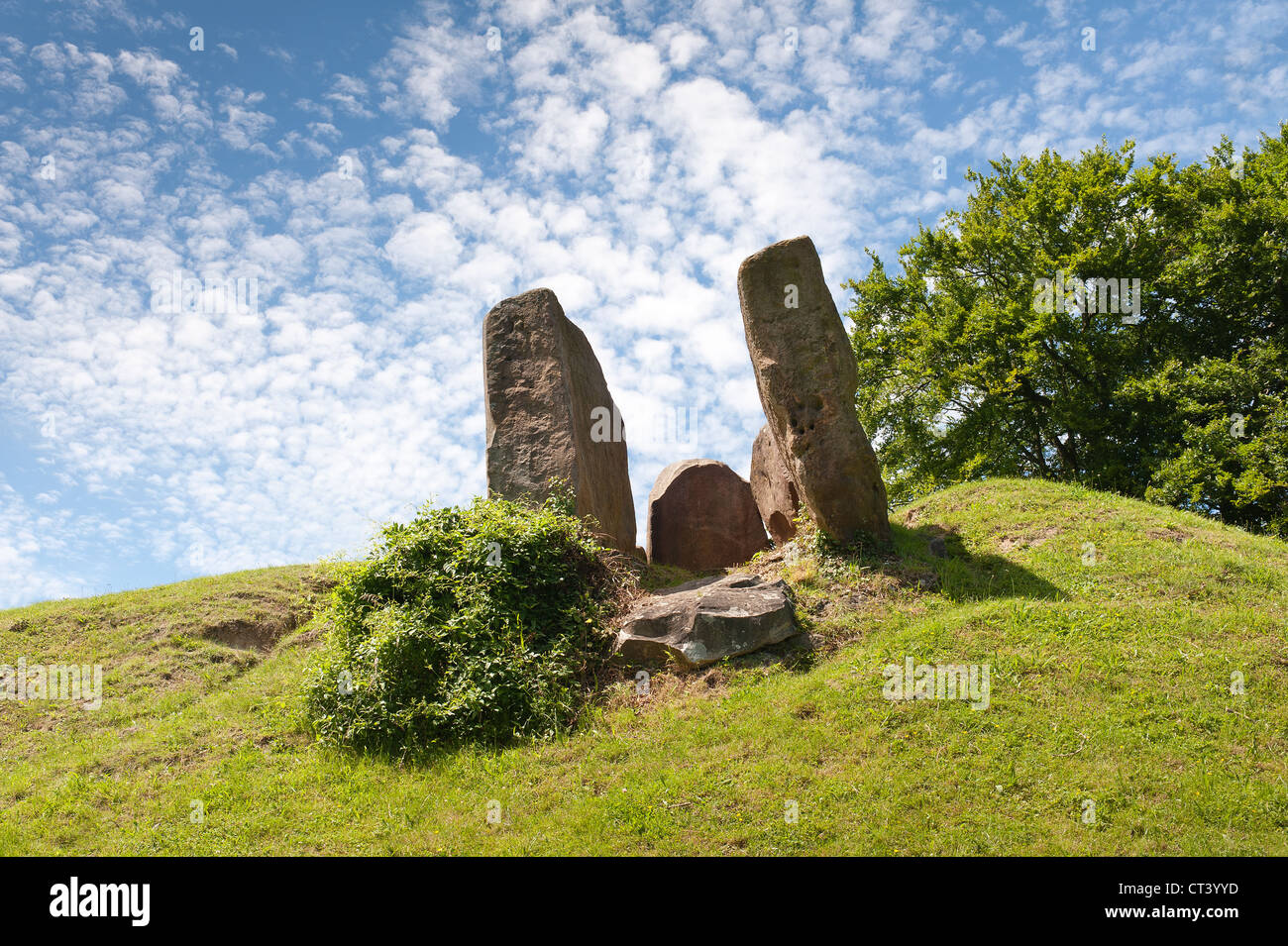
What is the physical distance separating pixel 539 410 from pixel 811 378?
4.09 meters

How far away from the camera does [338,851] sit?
760 centimetres

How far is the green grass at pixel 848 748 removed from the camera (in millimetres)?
7262

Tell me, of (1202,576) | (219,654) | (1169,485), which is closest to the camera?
(1202,576)

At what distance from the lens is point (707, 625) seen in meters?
10.4

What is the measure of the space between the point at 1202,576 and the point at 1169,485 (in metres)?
8.44

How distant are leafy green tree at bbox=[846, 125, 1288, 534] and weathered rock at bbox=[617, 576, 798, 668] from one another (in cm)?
1278

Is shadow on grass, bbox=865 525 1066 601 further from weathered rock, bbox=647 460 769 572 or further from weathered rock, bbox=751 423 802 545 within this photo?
weathered rock, bbox=647 460 769 572

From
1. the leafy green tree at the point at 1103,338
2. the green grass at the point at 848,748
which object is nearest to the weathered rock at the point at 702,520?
the green grass at the point at 848,748

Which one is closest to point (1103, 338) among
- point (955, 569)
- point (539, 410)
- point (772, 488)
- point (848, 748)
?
point (772, 488)

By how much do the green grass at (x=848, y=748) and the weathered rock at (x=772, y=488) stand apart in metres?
2.49

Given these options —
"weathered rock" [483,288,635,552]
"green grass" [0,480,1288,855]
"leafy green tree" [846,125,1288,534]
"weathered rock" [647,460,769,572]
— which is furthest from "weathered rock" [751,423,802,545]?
"leafy green tree" [846,125,1288,534]

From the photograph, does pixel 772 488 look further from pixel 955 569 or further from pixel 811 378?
pixel 955 569
